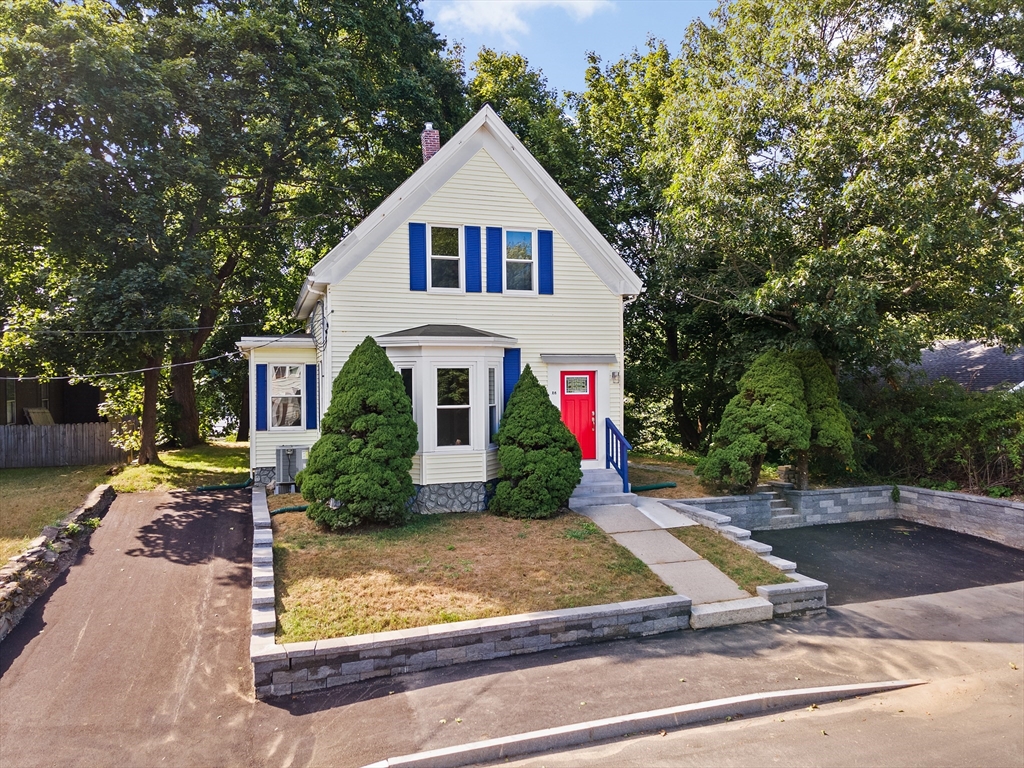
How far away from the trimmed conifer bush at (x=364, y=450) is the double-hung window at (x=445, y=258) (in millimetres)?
1991

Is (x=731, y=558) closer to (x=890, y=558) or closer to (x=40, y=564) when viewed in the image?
(x=890, y=558)

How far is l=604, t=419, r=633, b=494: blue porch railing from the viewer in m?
11.7

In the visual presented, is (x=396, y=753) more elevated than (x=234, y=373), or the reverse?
(x=234, y=373)

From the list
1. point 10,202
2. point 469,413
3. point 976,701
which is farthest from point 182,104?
point 976,701

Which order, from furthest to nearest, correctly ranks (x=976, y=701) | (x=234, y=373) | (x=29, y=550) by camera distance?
(x=234, y=373)
(x=29, y=550)
(x=976, y=701)

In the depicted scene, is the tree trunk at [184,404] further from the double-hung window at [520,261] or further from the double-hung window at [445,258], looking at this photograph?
the double-hung window at [520,261]

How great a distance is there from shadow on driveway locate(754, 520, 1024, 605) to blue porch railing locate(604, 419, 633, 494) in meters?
2.94

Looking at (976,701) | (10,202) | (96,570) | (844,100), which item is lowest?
(976,701)

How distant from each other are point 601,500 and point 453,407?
11.3 ft

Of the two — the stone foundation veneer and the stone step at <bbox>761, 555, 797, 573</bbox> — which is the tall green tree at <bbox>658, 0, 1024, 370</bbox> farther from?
the stone foundation veneer

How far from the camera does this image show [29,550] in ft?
28.7

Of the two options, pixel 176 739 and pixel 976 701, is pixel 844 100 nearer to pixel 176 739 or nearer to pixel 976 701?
pixel 976 701

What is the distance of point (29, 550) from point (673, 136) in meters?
16.7

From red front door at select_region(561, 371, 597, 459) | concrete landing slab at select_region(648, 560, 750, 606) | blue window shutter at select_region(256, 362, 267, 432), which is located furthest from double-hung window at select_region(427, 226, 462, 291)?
concrete landing slab at select_region(648, 560, 750, 606)
